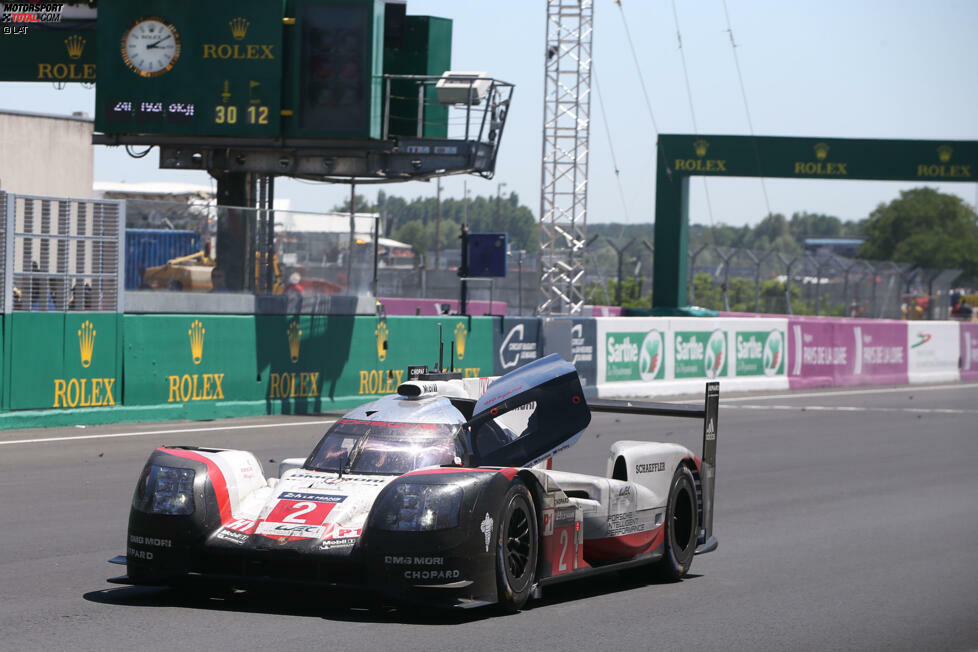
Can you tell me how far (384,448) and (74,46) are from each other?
875 inches

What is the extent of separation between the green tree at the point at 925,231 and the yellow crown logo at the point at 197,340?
101 meters

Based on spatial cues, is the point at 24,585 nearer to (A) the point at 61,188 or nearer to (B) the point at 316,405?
(B) the point at 316,405

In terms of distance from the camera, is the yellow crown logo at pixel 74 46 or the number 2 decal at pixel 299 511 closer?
the number 2 decal at pixel 299 511

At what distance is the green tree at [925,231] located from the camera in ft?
378

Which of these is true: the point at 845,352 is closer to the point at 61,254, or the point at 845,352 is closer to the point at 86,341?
the point at 86,341

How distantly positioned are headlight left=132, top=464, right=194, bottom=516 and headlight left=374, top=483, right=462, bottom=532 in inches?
42.1

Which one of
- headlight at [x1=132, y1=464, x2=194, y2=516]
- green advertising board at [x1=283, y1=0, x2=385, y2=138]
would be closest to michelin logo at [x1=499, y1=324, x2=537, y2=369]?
green advertising board at [x1=283, y1=0, x2=385, y2=138]

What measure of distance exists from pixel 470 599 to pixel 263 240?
→ 14.6 m

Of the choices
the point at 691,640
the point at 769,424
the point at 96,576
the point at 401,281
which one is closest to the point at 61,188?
the point at 401,281

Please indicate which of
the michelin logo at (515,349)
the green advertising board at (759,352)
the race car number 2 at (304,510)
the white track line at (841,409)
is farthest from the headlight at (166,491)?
the green advertising board at (759,352)

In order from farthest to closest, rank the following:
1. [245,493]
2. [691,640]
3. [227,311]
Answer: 1. [227,311]
2. [245,493]
3. [691,640]

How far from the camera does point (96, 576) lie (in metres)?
7.71

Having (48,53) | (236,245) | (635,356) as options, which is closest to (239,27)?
(48,53)

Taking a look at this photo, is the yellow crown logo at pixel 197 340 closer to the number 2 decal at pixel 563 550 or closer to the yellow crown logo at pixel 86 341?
the yellow crown logo at pixel 86 341
